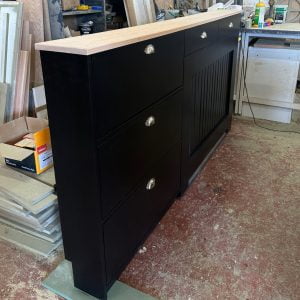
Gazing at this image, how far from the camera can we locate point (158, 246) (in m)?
1.59

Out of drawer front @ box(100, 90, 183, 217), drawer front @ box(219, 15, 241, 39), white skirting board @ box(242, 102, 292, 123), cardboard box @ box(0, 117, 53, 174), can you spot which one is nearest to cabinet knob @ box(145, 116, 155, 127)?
drawer front @ box(100, 90, 183, 217)

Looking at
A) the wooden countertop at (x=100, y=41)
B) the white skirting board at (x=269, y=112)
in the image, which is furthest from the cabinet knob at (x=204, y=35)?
the white skirting board at (x=269, y=112)

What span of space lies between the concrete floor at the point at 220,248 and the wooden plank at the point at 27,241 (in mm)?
34

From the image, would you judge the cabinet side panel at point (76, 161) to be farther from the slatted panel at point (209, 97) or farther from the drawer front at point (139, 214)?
the slatted panel at point (209, 97)

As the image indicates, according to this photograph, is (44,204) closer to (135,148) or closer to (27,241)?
(27,241)

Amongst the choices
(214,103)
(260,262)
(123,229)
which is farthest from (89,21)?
(260,262)

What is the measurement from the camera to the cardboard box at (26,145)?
153 cm

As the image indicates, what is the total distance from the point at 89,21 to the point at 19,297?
219 centimetres

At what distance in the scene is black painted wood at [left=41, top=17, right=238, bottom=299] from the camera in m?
1.01

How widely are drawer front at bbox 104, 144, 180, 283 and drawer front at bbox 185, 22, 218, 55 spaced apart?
499 mm

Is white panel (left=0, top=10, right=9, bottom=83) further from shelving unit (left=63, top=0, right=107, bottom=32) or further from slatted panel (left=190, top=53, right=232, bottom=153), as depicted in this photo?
slatted panel (left=190, top=53, right=232, bottom=153)

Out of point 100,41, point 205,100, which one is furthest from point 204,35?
point 100,41

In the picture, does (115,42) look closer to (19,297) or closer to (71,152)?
(71,152)

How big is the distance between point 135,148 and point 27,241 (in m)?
0.75
